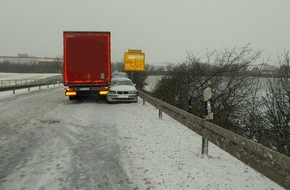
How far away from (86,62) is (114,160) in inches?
525

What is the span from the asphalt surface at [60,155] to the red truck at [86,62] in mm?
7205

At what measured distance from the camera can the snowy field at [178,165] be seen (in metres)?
5.68

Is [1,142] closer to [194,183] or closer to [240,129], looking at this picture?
[194,183]

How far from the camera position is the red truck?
772 inches

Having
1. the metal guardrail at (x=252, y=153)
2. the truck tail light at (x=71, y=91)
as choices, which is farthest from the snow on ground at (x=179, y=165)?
the truck tail light at (x=71, y=91)

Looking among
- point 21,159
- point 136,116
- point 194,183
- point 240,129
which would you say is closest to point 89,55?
point 136,116

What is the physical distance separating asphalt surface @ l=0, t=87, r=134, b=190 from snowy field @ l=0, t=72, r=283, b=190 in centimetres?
29

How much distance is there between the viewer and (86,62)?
20.0m

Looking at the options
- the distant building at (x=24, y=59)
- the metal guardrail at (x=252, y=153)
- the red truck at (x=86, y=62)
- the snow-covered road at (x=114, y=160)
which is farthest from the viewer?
the distant building at (x=24, y=59)

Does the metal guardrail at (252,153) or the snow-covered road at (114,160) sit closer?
the metal guardrail at (252,153)

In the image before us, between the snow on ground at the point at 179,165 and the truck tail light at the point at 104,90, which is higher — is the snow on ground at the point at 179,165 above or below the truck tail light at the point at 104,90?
below

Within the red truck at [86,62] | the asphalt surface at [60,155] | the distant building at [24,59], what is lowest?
the asphalt surface at [60,155]

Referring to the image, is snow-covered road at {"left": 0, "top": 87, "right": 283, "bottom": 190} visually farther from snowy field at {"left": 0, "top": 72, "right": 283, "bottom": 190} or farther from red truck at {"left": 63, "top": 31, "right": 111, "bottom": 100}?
red truck at {"left": 63, "top": 31, "right": 111, "bottom": 100}

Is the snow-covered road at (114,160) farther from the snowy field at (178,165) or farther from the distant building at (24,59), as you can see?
the distant building at (24,59)
